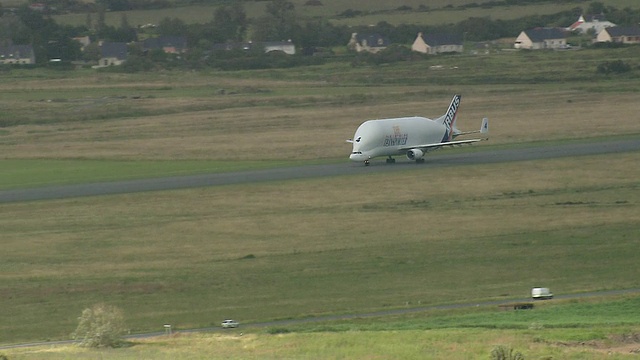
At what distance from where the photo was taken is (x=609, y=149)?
3735 inches

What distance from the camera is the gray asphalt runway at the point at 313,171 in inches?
3231

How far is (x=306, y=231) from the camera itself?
67375mm

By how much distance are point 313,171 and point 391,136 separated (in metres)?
7.06

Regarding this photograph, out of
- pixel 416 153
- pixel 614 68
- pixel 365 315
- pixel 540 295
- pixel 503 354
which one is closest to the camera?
pixel 503 354

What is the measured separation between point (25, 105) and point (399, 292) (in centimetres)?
10241

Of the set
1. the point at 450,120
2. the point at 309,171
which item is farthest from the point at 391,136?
the point at 309,171

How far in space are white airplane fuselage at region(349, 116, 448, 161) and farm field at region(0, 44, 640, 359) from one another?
3.92 m

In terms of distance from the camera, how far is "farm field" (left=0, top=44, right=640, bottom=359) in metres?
50.0

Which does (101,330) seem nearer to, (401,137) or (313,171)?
(313,171)

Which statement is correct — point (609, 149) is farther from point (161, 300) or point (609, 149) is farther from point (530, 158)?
point (161, 300)

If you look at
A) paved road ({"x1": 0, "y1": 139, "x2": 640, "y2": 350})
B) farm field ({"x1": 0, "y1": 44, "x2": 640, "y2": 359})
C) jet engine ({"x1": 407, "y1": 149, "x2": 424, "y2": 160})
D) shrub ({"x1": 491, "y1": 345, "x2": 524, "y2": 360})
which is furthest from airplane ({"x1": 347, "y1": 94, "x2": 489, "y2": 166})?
shrub ({"x1": 491, "y1": 345, "x2": 524, "y2": 360})

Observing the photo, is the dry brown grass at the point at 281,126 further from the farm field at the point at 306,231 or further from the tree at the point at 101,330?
the tree at the point at 101,330

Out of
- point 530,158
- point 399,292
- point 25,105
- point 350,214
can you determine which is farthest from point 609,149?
point 25,105

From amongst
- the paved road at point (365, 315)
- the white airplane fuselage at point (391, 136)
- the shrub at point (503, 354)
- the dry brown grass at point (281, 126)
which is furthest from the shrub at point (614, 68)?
the shrub at point (503, 354)
